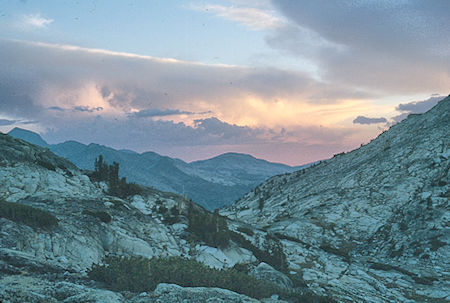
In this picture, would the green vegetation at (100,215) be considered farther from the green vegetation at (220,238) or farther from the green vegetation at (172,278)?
the green vegetation at (172,278)

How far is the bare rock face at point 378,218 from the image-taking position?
21672 millimetres

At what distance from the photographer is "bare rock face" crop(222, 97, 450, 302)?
21.7 m

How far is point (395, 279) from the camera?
22375 mm

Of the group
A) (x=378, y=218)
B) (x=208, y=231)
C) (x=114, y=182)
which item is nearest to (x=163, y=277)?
(x=208, y=231)

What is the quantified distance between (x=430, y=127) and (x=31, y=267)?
56.4 m

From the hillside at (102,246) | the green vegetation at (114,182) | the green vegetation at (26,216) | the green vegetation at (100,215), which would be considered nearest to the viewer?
the hillside at (102,246)

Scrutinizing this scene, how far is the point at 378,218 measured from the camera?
35.4 meters

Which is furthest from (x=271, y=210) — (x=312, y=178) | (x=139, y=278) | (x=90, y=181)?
(x=139, y=278)

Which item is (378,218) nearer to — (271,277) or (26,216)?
(271,277)

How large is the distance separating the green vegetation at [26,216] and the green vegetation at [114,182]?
1270 centimetres

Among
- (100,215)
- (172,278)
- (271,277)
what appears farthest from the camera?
(100,215)

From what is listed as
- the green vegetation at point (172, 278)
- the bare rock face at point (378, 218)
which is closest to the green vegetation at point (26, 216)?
the green vegetation at point (172, 278)

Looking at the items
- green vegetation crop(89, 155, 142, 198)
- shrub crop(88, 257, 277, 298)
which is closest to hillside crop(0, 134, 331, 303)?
shrub crop(88, 257, 277, 298)

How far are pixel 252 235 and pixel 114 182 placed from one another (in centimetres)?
1504
